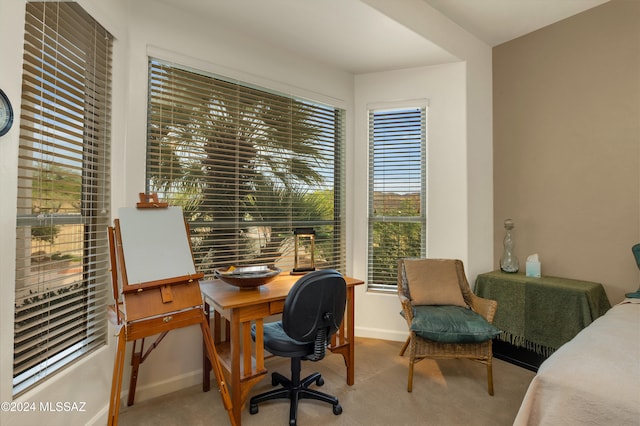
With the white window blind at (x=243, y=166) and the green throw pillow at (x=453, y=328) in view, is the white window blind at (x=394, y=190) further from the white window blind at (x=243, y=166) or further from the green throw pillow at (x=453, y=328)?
the green throw pillow at (x=453, y=328)

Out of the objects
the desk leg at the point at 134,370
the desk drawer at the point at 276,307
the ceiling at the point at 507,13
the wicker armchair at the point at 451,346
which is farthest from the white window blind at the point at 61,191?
the ceiling at the point at 507,13

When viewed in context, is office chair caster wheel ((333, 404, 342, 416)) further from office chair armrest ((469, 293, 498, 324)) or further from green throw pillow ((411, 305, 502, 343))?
office chair armrest ((469, 293, 498, 324))

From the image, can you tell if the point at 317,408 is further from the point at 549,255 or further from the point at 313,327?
the point at 549,255

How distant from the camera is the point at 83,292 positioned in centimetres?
184

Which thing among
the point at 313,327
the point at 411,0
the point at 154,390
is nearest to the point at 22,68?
the point at 313,327

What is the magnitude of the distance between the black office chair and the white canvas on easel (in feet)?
2.05

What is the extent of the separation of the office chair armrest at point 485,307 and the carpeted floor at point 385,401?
1.68 ft

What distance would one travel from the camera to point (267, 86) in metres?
2.83

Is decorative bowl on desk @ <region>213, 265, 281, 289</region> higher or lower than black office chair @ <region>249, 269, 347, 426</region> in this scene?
higher

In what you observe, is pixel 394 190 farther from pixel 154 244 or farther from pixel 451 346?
pixel 154 244

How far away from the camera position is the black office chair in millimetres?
1789

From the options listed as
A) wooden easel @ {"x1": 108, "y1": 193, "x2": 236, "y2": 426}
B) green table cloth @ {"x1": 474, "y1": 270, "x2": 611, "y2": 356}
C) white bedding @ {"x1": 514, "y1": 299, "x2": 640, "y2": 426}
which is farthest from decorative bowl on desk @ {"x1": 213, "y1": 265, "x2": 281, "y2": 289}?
green table cloth @ {"x1": 474, "y1": 270, "x2": 611, "y2": 356}

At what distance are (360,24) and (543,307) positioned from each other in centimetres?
270

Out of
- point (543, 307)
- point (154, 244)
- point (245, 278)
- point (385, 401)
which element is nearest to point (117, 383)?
point (154, 244)
